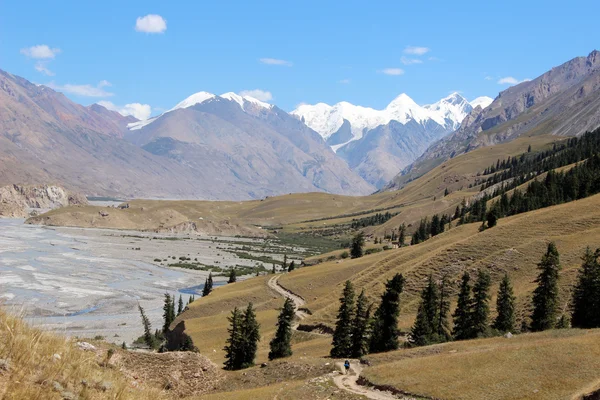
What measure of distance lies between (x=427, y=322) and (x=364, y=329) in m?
10.3

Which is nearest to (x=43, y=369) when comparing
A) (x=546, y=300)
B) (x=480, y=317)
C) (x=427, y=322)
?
(x=480, y=317)

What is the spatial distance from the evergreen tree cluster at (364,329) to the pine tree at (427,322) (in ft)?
7.88

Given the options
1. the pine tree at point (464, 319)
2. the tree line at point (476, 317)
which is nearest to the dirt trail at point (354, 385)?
the tree line at point (476, 317)

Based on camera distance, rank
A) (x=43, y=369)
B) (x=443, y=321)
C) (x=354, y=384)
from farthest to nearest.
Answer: (x=443, y=321) → (x=354, y=384) → (x=43, y=369)

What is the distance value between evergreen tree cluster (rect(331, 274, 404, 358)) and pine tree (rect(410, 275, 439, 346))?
2402 millimetres

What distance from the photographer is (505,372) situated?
3609cm

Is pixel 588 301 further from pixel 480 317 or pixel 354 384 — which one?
pixel 354 384

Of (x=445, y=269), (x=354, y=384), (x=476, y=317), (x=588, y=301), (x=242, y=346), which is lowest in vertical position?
(x=242, y=346)

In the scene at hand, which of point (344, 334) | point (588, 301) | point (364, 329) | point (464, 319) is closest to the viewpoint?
point (588, 301)

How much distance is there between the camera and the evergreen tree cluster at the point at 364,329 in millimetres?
59344

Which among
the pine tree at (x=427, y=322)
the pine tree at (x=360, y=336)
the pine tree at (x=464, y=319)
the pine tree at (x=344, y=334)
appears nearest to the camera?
the pine tree at (x=344, y=334)

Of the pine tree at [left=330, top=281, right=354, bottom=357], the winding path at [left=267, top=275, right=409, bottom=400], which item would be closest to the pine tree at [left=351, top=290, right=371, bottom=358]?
the pine tree at [left=330, top=281, right=354, bottom=357]

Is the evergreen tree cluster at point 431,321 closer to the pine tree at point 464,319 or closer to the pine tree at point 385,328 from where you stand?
the pine tree at point 464,319

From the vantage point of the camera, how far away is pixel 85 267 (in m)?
162
